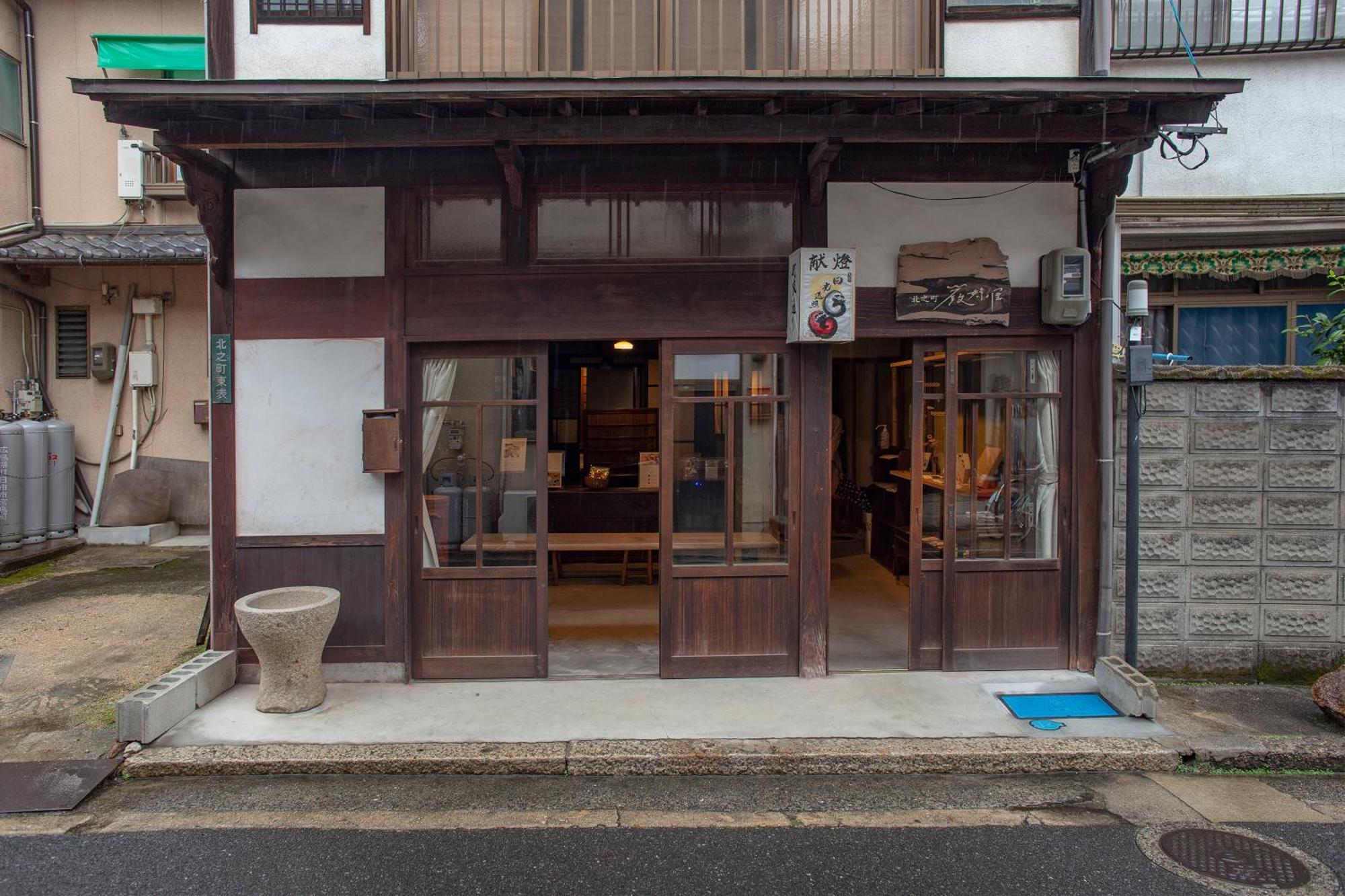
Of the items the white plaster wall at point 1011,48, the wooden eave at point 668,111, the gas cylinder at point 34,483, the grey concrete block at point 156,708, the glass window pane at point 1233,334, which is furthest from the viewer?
the gas cylinder at point 34,483

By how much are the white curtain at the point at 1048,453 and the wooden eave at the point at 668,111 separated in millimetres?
1778

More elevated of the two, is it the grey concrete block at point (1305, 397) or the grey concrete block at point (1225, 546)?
the grey concrete block at point (1305, 397)

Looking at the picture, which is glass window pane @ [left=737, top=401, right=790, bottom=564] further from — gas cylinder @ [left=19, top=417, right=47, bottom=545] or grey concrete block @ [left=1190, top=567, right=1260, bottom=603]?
gas cylinder @ [left=19, top=417, right=47, bottom=545]

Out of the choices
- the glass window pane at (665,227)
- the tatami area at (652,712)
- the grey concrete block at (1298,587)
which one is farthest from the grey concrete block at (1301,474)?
the glass window pane at (665,227)

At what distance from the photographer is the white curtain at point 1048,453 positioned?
6641 mm

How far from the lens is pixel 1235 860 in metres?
4.18

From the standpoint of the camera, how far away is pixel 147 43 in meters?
11.8

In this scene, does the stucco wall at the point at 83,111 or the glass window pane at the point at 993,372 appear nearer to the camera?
the glass window pane at the point at 993,372

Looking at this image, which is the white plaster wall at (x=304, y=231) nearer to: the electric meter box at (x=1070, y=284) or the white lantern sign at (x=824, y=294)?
the white lantern sign at (x=824, y=294)

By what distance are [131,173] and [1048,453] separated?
518 inches

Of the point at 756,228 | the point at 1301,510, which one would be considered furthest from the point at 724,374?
the point at 1301,510

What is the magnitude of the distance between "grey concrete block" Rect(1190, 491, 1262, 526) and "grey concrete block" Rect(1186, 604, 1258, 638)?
2.24 ft

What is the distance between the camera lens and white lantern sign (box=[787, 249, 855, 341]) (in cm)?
617

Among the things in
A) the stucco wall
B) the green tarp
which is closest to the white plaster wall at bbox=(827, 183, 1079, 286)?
the green tarp
